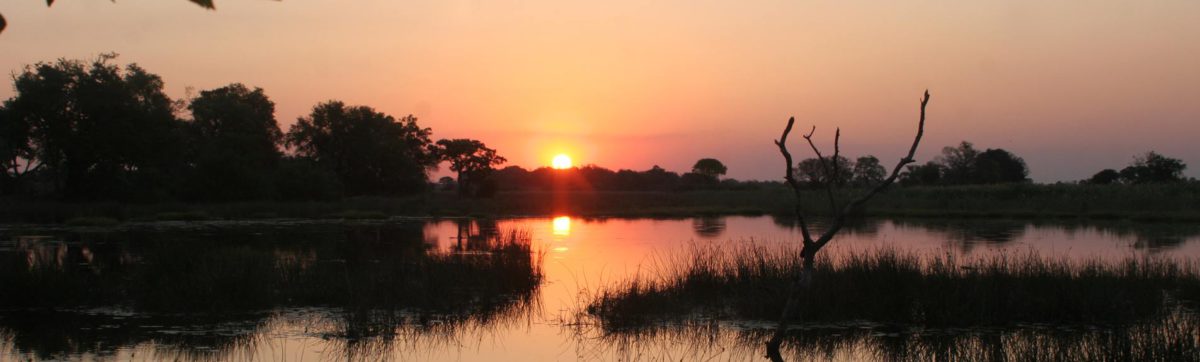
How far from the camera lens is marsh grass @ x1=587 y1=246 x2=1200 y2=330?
11500 millimetres

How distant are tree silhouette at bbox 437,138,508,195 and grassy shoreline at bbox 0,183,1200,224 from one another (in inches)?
855

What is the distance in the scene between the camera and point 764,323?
1186cm

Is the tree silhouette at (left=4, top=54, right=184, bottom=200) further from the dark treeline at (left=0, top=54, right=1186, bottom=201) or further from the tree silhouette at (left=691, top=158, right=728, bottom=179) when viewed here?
the tree silhouette at (left=691, top=158, right=728, bottom=179)

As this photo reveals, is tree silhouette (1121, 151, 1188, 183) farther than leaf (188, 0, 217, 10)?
Yes

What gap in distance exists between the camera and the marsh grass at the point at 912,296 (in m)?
11.5

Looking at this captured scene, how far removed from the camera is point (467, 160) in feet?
271

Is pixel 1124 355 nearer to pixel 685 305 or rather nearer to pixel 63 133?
pixel 685 305

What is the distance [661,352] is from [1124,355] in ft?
14.7

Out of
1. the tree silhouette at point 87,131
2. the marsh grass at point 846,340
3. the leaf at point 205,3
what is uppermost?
the tree silhouette at point 87,131

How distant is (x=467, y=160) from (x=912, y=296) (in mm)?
71985

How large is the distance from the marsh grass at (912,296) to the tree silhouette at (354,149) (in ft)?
185

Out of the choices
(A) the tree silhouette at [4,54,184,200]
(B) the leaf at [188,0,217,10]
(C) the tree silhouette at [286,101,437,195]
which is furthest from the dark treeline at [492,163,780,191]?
(B) the leaf at [188,0,217,10]

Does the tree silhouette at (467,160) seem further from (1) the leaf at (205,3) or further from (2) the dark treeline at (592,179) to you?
(1) the leaf at (205,3)

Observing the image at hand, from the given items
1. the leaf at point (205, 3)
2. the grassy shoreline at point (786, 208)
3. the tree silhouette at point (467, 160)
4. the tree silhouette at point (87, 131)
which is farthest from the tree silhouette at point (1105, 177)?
the leaf at point (205, 3)
